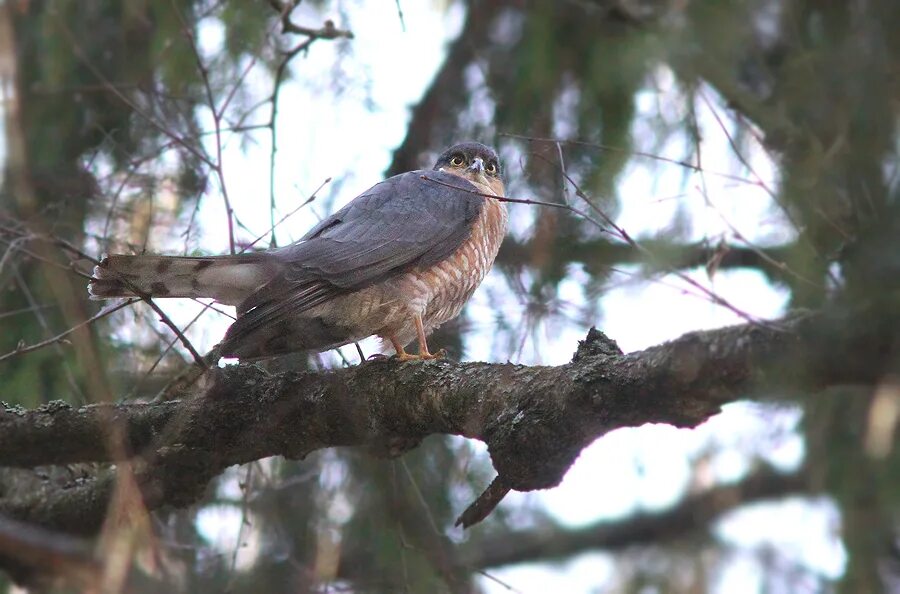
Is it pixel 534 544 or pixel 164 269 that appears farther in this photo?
pixel 534 544

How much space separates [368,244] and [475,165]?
1099 millimetres

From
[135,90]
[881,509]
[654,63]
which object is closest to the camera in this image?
[881,509]

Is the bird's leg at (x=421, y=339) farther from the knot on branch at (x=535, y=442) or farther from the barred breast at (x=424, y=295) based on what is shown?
the knot on branch at (x=535, y=442)

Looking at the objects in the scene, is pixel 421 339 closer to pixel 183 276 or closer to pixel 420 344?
pixel 420 344

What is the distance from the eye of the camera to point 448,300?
4.48m

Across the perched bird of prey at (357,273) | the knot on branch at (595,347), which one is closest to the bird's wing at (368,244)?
the perched bird of prey at (357,273)

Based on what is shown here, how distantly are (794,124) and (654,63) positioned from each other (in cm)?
78

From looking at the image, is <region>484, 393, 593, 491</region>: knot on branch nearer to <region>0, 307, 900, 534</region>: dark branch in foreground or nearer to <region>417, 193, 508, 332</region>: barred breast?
<region>0, 307, 900, 534</region>: dark branch in foreground

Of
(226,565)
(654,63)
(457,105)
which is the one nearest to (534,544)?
(226,565)

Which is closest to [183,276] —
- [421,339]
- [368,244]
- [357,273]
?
[357,273]

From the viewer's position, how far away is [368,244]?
425 centimetres

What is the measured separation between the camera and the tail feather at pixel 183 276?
3558mm

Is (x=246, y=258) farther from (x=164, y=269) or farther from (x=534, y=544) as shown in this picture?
(x=534, y=544)

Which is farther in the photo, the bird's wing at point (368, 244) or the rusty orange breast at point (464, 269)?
the rusty orange breast at point (464, 269)
